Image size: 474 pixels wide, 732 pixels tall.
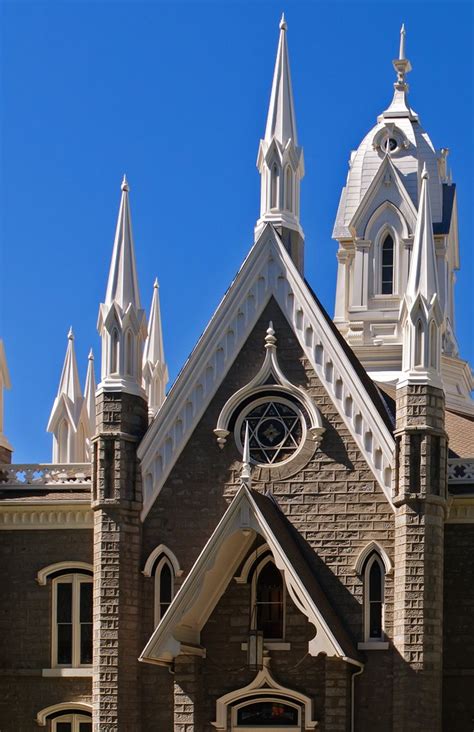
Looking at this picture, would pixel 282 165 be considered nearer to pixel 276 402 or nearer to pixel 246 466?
pixel 276 402

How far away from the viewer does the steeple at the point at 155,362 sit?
5556 cm

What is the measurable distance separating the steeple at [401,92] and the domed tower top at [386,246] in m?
0.69

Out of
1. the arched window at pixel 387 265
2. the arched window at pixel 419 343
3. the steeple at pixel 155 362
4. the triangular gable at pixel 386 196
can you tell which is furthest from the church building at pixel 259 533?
the steeple at pixel 155 362

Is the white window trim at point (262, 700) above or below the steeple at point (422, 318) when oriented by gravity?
below

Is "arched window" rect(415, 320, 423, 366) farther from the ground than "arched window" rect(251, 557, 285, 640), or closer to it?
farther from the ground

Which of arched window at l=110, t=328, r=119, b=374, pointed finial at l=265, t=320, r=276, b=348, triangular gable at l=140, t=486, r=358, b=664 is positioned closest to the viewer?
triangular gable at l=140, t=486, r=358, b=664

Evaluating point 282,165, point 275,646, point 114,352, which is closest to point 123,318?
point 114,352

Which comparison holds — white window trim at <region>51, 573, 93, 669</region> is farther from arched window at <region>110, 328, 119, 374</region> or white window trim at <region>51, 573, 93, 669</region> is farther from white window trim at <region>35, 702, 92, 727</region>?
arched window at <region>110, 328, 119, 374</region>

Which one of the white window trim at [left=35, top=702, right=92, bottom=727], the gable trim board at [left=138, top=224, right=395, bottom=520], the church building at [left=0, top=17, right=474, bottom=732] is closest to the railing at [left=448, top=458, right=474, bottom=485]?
the church building at [left=0, top=17, right=474, bottom=732]

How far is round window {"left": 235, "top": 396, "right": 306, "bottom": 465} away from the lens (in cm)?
4234

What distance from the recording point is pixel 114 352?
43.0 metres

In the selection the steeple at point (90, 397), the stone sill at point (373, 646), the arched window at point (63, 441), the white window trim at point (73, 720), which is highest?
the steeple at point (90, 397)

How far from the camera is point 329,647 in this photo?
1553 inches

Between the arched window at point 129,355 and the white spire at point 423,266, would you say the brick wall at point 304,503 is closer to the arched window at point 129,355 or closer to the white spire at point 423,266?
the arched window at point 129,355
